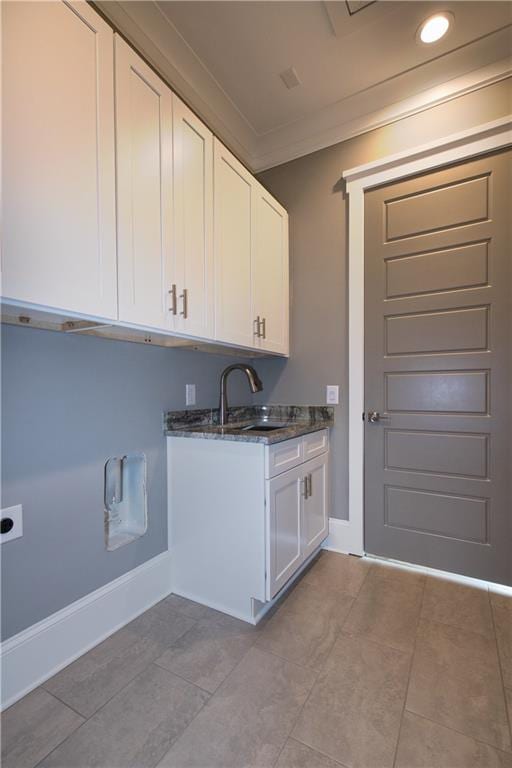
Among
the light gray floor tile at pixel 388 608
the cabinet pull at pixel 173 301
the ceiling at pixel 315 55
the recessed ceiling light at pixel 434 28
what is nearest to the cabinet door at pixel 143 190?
the cabinet pull at pixel 173 301

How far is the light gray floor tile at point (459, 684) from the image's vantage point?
44.2 inches

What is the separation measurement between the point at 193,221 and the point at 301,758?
6.73ft

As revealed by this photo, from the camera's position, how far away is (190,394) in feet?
6.70

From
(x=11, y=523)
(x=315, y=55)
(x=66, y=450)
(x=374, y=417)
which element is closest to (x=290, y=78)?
(x=315, y=55)

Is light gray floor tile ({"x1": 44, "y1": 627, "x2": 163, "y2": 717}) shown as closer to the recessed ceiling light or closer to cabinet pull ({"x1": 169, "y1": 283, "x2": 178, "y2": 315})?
cabinet pull ({"x1": 169, "y1": 283, "x2": 178, "y2": 315})

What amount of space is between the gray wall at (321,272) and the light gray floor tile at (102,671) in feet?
4.63

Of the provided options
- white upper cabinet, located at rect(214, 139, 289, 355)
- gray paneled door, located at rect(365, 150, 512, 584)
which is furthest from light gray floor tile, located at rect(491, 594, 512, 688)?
white upper cabinet, located at rect(214, 139, 289, 355)

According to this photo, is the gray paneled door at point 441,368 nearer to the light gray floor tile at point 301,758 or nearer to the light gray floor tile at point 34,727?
the light gray floor tile at point 301,758

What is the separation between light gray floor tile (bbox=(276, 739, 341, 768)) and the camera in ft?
3.27

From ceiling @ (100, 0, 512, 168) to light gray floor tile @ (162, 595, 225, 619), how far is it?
288cm

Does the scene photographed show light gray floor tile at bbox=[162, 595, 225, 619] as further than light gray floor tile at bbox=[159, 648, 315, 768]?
Yes

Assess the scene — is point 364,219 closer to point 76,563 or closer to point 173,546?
point 173,546

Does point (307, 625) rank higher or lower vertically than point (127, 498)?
lower

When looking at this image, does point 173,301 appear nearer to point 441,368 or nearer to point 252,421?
point 252,421
